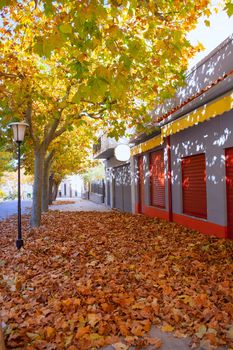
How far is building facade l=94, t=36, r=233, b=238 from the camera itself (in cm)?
872

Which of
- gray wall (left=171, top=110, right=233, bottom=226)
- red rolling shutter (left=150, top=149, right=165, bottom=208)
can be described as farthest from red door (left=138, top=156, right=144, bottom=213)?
gray wall (left=171, top=110, right=233, bottom=226)

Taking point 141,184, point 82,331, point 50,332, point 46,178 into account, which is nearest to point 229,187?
point 82,331

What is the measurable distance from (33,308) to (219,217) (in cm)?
597

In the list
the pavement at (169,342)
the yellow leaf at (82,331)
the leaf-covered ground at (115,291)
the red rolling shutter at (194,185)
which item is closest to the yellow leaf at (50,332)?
the leaf-covered ground at (115,291)

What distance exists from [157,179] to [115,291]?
9919mm

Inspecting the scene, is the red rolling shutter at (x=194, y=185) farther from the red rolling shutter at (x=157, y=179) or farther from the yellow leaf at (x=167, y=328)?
the yellow leaf at (x=167, y=328)

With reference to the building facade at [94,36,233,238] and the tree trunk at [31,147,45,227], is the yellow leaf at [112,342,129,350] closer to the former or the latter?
the building facade at [94,36,233,238]

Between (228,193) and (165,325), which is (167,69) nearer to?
(228,193)

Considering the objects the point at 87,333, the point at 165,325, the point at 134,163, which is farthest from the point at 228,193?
the point at 134,163

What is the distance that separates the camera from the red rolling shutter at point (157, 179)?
1423cm

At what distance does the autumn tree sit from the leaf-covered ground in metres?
3.14

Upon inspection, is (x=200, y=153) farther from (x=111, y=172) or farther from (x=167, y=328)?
(x=111, y=172)

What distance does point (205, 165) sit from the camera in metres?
10.2

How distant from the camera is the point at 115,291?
524cm
